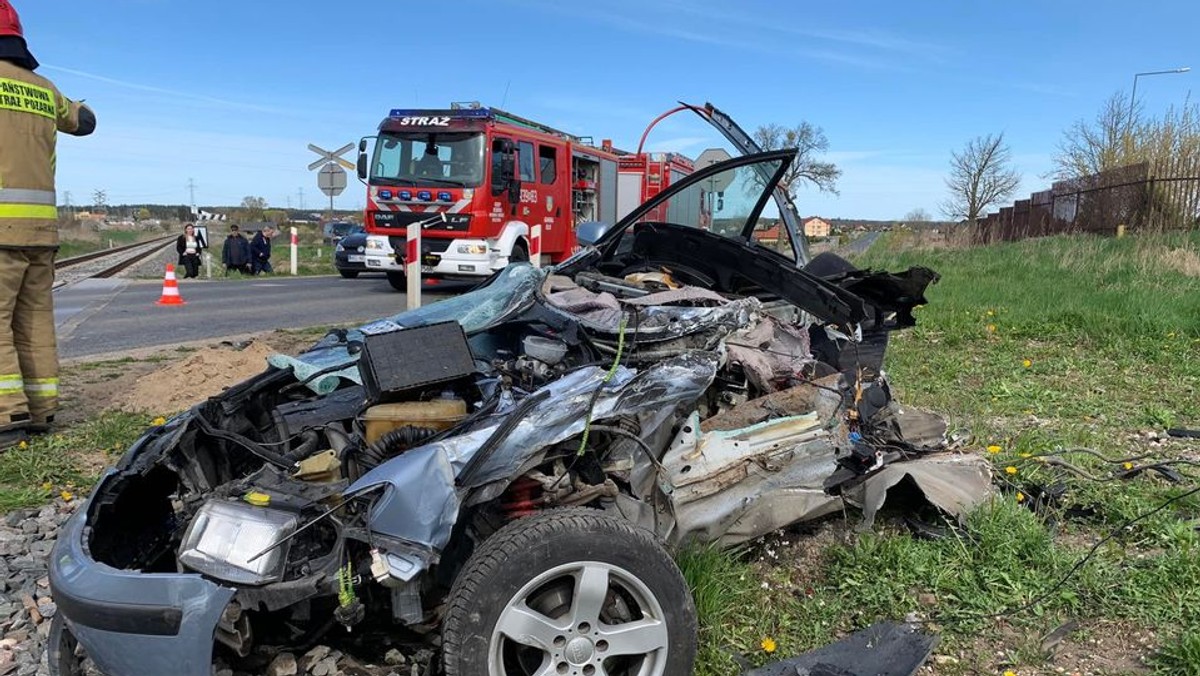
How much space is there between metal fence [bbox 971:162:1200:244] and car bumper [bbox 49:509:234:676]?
1899cm

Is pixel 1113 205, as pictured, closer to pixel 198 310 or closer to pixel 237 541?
pixel 198 310

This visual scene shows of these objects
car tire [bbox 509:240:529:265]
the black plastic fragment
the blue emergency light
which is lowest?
the black plastic fragment

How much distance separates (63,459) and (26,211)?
4.70ft

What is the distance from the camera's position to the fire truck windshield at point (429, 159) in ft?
41.7

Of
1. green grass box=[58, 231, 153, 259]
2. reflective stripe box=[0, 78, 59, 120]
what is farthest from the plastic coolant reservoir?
green grass box=[58, 231, 153, 259]

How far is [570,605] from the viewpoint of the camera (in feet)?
7.27

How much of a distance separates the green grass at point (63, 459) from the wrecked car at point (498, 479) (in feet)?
5.24

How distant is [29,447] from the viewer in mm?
4414

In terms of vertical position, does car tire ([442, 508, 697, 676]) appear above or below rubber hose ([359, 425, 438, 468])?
below

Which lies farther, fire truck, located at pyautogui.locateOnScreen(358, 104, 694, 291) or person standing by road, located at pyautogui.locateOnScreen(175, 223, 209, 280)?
person standing by road, located at pyautogui.locateOnScreen(175, 223, 209, 280)

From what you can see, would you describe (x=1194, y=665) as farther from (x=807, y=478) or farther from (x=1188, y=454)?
(x=1188, y=454)

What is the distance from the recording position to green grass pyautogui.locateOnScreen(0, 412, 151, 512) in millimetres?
3854

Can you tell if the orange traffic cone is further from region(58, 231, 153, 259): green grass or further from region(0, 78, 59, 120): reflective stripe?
region(58, 231, 153, 259): green grass

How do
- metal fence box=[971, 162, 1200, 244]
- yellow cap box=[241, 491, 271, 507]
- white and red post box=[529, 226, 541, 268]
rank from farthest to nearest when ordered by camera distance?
metal fence box=[971, 162, 1200, 244] → white and red post box=[529, 226, 541, 268] → yellow cap box=[241, 491, 271, 507]
